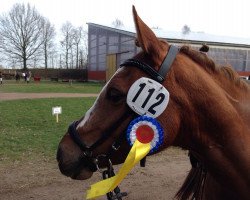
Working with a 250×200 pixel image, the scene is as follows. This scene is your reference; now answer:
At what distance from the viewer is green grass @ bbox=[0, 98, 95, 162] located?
7498 millimetres

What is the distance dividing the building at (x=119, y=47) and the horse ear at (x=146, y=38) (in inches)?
1087

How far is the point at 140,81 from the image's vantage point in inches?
82.5

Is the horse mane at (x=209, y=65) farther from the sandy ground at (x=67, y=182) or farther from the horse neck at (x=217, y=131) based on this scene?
the sandy ground at (x=67, y=182)

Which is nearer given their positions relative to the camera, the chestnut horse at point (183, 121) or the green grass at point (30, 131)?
the chestnut horse at point (183, 121)

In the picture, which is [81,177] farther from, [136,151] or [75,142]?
[136,151]

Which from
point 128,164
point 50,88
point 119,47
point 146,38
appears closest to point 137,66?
point 146,38

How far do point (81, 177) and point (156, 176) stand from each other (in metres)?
4.00

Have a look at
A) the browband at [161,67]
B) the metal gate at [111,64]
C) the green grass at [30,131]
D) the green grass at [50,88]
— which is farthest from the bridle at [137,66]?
the metal gate at [111,64]

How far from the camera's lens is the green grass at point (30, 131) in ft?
24.6

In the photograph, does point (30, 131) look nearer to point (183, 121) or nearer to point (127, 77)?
point (127, 77)

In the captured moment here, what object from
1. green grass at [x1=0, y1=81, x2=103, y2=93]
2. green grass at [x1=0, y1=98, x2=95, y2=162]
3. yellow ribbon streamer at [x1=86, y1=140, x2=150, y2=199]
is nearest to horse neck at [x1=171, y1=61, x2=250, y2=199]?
yellow ribbon streamer at [x1=86, y1=140, x2=150, y2=199]

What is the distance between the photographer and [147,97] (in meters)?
2.12

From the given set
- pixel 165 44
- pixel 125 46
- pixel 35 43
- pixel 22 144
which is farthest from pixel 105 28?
pixel 165 44

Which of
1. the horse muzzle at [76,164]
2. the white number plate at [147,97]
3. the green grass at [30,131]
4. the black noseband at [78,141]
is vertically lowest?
the green grass at [30,131]
